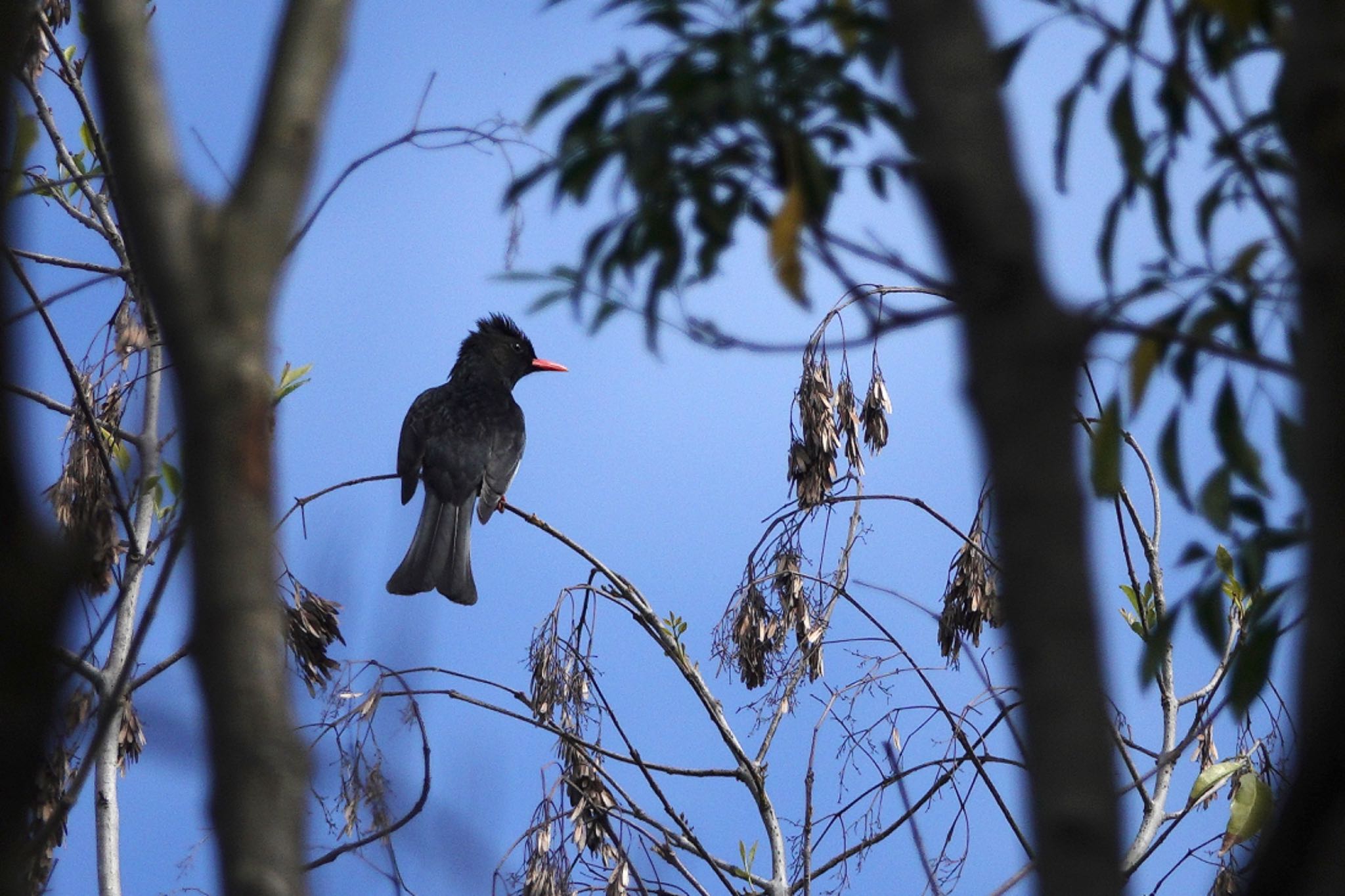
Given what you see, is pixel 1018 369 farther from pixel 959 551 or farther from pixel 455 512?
pixel 455 512

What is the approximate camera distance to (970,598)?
214 inches

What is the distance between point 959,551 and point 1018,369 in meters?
4.35

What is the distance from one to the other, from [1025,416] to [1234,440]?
53.8 inches

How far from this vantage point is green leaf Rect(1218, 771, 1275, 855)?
167 inches

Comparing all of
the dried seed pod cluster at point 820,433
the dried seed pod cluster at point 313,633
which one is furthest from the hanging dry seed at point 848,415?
the dried seed pod cluster at point 313,633

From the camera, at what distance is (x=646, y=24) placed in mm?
2363

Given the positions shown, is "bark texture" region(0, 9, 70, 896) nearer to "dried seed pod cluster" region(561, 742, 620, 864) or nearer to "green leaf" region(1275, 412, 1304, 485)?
"green leaf" region(1275, 412, 1304, 485)

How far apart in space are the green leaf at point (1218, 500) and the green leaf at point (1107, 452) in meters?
0.16

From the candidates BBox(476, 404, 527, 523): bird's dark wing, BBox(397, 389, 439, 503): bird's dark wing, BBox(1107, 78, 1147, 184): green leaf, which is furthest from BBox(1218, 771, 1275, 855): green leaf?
BBox(397, 389, 439, 503): bird's dark wing

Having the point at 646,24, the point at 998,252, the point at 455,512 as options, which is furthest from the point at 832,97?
the point at 455,512

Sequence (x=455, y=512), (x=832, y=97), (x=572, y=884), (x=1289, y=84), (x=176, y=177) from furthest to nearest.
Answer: (x=455, y=512), (x=572, y=884), (x=832, y=97), (x=176, y=177), (x=1289, y=84)

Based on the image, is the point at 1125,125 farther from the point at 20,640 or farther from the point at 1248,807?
the point at 1248,807

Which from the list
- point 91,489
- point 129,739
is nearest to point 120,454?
point 91,489

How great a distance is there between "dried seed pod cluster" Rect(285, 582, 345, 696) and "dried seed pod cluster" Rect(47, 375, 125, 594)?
799 millimetres
